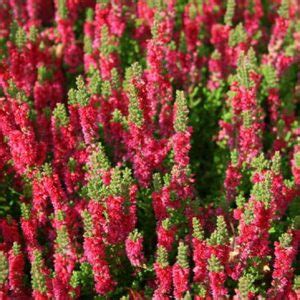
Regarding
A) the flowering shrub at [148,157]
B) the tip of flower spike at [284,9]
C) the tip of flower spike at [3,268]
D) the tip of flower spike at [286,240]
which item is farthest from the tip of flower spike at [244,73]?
the tip of flower spike at [3,268]

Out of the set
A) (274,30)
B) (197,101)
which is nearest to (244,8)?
(274,30)

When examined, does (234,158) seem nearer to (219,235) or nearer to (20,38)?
(219,235)

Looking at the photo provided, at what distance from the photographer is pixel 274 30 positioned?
5555 mm

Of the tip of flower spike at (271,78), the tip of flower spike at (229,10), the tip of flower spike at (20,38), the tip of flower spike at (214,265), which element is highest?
the tip of flower spike at (229,10)

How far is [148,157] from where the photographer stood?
13.6 feet

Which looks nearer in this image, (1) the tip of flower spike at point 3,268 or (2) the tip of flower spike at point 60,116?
(1) the tip of flower spike at point 3,268

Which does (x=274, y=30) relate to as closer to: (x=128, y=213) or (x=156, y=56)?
(x=156, y=56)

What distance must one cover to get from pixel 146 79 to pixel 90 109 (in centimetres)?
77

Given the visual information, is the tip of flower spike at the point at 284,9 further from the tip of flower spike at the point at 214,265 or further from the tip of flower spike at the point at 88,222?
the tip of flower spike at the point at 88,222

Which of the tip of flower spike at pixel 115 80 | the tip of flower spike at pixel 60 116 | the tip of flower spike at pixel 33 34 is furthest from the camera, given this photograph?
the tip of flower spike at pixel 33 34

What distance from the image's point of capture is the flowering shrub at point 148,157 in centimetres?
369

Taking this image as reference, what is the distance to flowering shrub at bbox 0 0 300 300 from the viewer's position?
12.1 ft

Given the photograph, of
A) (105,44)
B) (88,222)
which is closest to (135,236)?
(88,222)

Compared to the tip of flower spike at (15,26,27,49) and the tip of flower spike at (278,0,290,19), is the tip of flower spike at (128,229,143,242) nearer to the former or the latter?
the tip of flower spike at (15,26,27,49)
